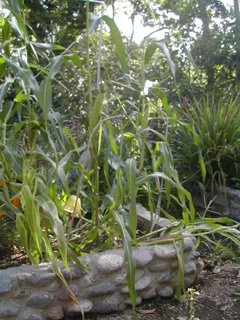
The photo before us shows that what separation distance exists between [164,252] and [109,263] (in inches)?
13.7

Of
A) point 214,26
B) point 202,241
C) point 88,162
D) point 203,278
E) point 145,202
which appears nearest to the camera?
point 88,162

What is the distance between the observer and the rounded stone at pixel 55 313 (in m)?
2.01

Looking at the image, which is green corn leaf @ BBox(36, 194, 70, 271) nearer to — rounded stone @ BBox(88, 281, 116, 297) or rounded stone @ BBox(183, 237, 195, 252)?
rounded stone @ BBox(88, 281, 116, 297)

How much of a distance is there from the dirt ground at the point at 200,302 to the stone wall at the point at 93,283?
0.05 m

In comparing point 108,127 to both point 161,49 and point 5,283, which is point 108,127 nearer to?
point 161,49

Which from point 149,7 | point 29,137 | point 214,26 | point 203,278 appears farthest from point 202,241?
point 149,7

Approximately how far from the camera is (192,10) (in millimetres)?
6164

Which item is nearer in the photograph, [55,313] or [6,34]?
[55,313]

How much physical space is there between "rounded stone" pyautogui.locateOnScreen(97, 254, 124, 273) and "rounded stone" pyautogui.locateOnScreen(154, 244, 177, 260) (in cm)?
23

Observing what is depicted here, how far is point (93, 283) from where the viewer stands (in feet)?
6.92

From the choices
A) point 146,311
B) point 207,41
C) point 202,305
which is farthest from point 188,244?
point 207,41

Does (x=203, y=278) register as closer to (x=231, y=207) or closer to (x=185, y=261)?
(x=185, y=261)

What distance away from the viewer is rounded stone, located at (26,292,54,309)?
1.96 m

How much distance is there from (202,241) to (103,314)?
119 cm
